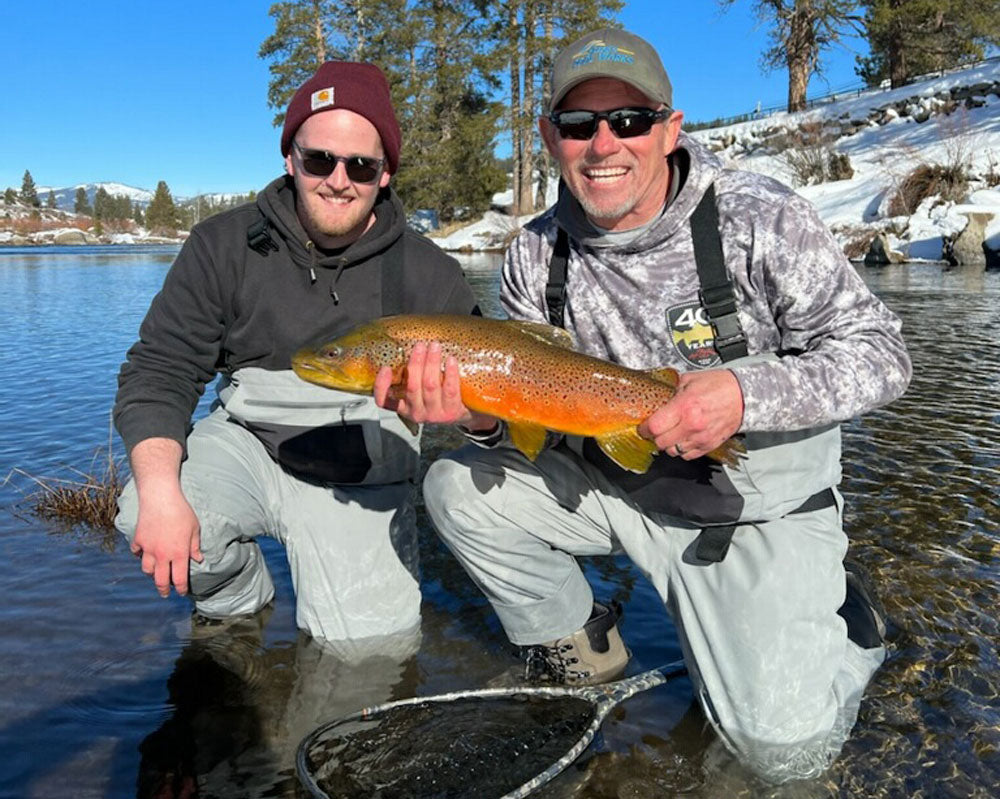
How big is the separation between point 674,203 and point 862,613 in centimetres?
201

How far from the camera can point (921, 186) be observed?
27.8m

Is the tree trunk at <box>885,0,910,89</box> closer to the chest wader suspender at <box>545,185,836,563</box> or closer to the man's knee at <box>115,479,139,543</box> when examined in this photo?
the chest wader suspender at <box>545,185,836,563</box>

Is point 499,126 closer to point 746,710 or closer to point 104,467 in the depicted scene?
point 104,467

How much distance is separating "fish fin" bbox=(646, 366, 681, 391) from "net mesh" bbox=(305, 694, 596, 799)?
4.50 feet

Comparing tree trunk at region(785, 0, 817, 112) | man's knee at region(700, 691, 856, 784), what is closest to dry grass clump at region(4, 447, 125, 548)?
man's knee at region(700, 691, 856, 784)

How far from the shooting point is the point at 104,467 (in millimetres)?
6645

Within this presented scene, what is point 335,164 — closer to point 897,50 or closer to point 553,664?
point 553,664

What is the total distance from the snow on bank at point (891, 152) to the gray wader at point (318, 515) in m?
22.5

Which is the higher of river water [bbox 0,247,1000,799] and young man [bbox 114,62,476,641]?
young man [bbox 114,62,476,641]

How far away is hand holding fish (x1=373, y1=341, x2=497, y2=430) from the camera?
10.2ft

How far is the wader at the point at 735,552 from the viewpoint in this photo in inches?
120

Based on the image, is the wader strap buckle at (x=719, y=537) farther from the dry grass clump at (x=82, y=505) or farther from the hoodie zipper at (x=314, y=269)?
the dry grass clump at (x=82, y=505)

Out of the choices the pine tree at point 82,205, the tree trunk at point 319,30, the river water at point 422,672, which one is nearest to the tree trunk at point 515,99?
the tree trunk at point 319,30

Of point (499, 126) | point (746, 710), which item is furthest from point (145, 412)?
point (499, 126)
